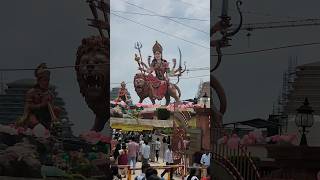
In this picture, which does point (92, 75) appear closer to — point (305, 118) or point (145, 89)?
point (305, 118)

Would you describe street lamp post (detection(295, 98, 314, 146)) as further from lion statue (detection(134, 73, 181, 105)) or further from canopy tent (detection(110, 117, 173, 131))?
lion statue (detection(134, 73, 181, 105))

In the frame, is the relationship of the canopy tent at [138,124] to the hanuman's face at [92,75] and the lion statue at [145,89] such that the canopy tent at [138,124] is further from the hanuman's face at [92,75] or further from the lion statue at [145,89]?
the hanuman's face at [92,75]

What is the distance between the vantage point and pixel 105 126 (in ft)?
19.5

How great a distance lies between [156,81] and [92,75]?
1280 cm

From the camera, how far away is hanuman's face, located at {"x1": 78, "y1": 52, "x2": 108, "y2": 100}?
6023 mm

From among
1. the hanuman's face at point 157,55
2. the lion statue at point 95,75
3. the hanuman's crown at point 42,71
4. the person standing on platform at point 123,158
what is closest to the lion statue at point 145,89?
the hanuman's face at point 157,55

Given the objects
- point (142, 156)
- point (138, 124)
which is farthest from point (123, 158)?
point (138, 124)

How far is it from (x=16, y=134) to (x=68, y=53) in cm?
115

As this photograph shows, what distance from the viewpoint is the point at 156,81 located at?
61.8 feet

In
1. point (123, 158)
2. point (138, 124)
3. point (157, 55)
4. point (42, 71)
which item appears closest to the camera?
point (42, 71)

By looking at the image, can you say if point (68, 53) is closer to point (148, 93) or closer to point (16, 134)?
point (16, 134)

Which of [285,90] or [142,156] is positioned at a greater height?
[285,90]

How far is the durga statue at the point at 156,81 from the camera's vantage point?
18234 millimetres

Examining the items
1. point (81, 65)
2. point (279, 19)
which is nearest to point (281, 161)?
point (279, 19)
